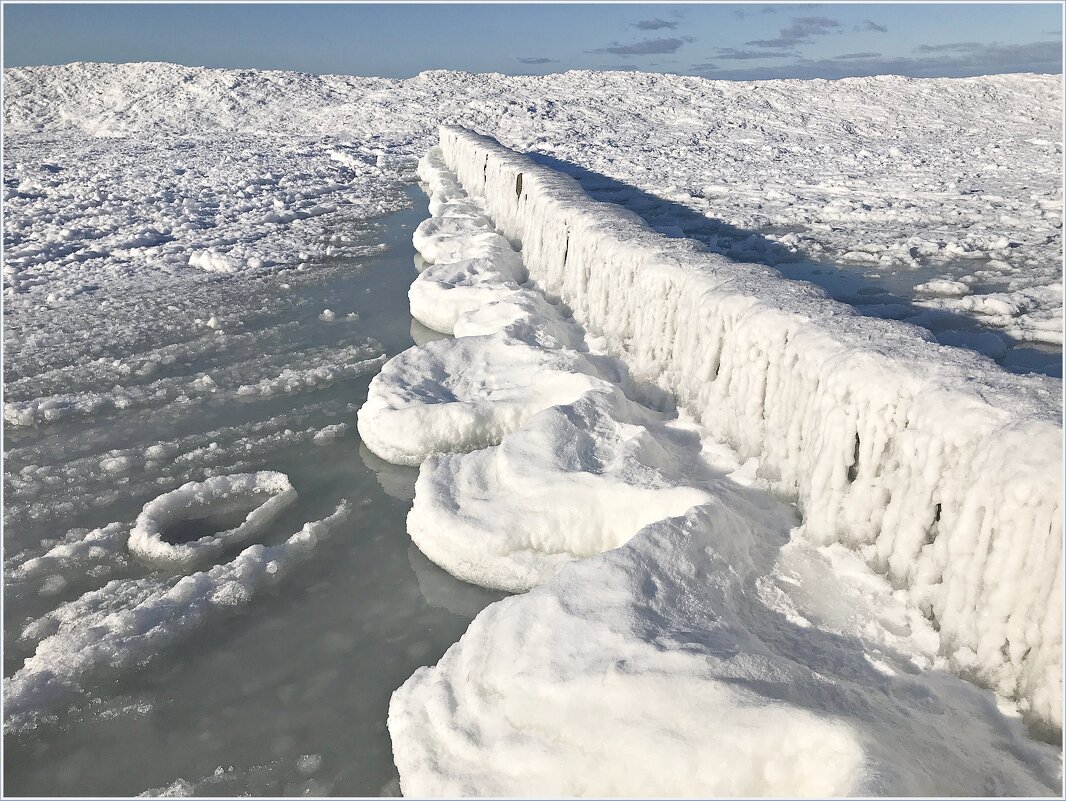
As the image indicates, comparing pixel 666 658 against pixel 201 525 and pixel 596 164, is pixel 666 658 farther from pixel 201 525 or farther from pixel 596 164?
pixel 596 164

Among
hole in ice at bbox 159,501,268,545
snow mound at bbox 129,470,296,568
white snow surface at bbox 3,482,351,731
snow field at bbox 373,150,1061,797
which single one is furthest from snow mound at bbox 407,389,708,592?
hole in ice at bbox 159,501,268,545

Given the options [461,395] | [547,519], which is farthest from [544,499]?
[461,395]

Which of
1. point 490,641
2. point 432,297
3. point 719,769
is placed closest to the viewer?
point 719,769

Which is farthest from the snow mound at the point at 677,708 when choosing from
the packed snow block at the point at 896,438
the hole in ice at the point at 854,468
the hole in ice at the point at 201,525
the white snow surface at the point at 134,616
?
the hole in ice at the point at 201,525

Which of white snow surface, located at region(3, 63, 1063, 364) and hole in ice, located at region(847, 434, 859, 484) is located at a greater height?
white snow surface, located at region(3, 63, 1063, 364)

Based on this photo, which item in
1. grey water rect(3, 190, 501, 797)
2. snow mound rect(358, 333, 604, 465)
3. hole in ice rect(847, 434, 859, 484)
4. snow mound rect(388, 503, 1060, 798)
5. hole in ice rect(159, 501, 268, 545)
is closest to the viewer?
snow mound rect(388, 503, 1060, 798)

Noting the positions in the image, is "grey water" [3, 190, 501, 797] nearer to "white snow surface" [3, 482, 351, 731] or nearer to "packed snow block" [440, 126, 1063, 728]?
"white snow surface" [3, 482, 351, 731]

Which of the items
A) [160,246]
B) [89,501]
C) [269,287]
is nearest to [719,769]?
[89,501]

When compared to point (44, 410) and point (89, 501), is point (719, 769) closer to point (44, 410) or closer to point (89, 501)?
point (89, 501)
